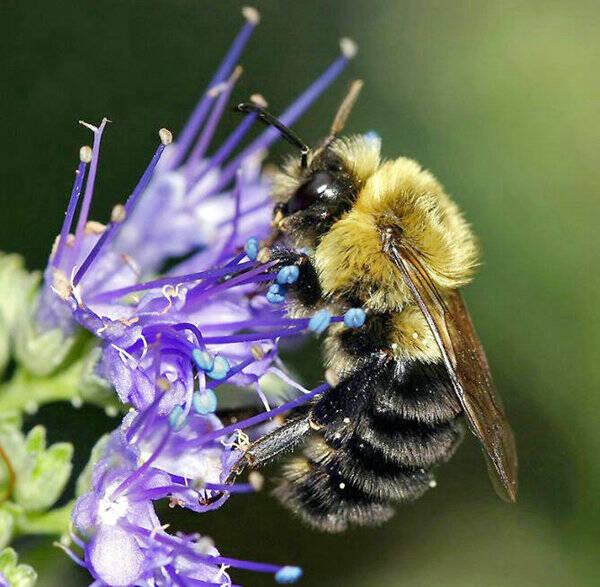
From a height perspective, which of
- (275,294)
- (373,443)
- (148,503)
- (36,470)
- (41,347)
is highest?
(275,294)

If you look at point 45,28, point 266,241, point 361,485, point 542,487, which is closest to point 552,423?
point 542,487

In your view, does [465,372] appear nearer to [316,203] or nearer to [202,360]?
[316,203]

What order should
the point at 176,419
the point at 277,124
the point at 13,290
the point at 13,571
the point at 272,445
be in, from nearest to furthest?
the point at 176,419 → the point at 13,571 → the point at 272,445 → the point at 277,124 → the point at 13,290

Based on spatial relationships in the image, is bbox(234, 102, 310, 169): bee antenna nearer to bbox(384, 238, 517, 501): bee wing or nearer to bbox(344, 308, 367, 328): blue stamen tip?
bbox(384, 238, 517, 501): bee wing

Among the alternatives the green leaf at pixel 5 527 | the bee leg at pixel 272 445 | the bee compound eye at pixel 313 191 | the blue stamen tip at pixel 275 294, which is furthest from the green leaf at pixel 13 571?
the bee compound eye at pixel 313 191

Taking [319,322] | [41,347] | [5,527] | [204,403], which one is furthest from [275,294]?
[5,527]

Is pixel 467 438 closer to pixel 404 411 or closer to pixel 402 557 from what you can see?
pixel 402 557
